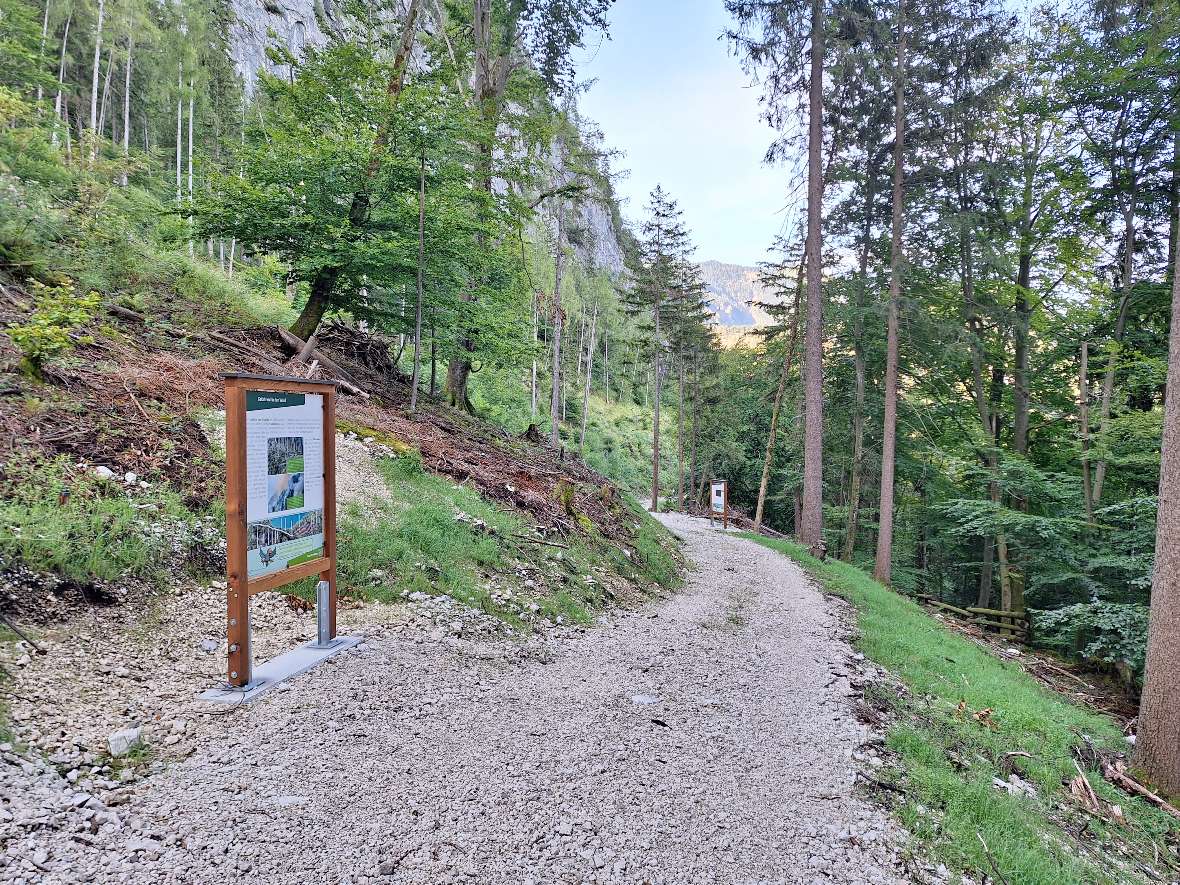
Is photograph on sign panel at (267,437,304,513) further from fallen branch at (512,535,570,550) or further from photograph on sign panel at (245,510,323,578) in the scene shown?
fallen branch at (512,535,570,550)

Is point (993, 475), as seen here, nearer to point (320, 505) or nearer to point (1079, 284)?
point (1079, 284)

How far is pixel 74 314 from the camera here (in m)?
4.21

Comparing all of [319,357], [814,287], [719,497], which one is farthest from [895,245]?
[319,357]

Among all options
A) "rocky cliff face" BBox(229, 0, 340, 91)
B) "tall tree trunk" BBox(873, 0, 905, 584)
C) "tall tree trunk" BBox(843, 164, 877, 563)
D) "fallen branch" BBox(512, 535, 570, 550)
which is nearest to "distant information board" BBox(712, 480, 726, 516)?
"tall tree trunk" BBox(843, 164, 877, 563)

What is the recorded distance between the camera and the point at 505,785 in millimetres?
2824

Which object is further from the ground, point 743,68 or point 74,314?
point 743,68

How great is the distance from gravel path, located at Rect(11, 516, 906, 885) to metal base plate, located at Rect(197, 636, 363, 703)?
11 centimetres

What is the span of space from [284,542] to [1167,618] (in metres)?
7.40

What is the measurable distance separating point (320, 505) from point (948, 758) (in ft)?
16.3

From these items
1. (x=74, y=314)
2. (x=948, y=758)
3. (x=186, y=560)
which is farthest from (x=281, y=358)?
(x=948, y=758)

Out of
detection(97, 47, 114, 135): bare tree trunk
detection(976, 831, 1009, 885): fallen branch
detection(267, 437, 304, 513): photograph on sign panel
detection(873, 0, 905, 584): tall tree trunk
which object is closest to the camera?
detection(976, 831, 1009, 885): fallen branch

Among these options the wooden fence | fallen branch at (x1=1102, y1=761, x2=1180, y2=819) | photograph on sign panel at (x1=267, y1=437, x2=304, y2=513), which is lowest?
the wooden fence

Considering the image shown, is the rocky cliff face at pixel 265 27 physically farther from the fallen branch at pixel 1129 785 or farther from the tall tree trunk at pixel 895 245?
the fallen branch at pixel 1129 785

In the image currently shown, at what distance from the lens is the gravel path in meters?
2.17
